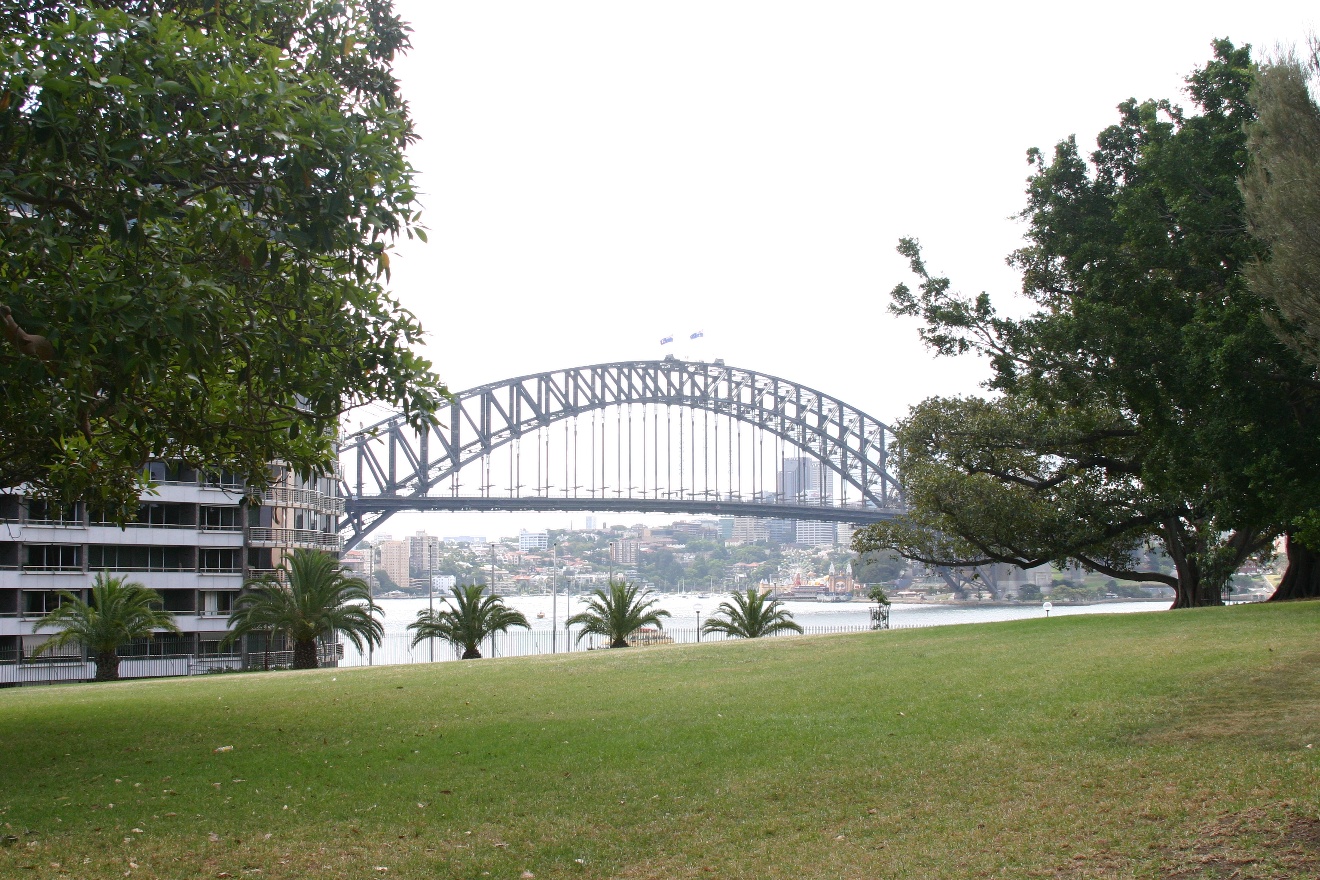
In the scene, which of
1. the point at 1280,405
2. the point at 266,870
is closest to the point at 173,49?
the point at 266,870

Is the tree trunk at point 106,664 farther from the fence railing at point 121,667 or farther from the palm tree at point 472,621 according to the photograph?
the palm tree at point 472,621

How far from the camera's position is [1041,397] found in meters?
21.2

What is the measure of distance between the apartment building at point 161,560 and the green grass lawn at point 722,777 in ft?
112

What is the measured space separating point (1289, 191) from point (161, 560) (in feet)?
160

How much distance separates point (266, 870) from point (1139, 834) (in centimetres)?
557

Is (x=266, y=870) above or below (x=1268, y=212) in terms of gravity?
below

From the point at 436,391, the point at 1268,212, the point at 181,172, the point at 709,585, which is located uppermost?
the point at 1268,212

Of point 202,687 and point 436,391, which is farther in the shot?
point 202,687

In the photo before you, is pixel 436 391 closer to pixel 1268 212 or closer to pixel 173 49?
pixel 173 49

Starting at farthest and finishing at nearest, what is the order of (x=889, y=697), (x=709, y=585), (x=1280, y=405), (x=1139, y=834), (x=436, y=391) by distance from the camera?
(x=709, y=585), (x=1280, y=405), (x=889, y=697), (x=436, y=391), (x=1139, y=834)

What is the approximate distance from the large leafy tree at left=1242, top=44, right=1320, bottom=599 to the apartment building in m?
38.1

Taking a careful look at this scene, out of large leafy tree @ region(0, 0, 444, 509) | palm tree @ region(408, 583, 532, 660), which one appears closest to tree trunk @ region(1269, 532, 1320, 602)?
palm tree @ region(408, 583, 532, 660)

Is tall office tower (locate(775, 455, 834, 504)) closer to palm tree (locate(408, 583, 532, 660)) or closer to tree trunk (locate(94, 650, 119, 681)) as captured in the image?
palm tree (locate(408, 583, 532, 660))

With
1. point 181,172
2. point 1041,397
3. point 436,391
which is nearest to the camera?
point 181,172
